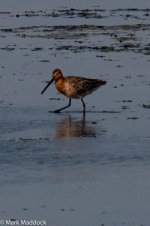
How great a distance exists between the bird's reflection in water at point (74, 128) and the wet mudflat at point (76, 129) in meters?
0.02

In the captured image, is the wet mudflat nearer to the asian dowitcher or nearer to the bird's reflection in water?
the bird's reflection in water

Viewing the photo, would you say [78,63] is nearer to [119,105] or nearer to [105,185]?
[119,105]

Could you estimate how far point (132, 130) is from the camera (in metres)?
16.2

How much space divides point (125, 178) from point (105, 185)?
19.3 inches

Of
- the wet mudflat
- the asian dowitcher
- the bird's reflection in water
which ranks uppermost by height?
the asian dowitcher

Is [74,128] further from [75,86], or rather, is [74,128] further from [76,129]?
[75,86]

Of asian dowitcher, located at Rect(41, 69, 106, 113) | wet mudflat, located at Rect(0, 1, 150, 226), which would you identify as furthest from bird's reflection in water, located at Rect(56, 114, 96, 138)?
asian dowitcher, located at Rect(41, 69, 106, 113)

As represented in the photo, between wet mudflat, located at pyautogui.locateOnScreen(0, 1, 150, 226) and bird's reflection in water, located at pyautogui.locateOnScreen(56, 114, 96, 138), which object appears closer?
wet mudflat, located at pyautogui.locateOnScreen(0, 1, 150, 226)

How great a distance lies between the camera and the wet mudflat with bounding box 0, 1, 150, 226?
11648 mm

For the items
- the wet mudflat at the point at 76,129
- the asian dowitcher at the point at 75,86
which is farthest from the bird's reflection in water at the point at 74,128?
the asian dowitcher at the point at 75,86

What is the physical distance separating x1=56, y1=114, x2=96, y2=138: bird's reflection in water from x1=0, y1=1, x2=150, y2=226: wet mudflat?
15mm

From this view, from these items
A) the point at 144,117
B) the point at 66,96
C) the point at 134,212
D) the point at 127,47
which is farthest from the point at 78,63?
the point at 134,212

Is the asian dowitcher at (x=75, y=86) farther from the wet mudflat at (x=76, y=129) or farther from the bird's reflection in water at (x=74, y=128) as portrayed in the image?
the bird's reflection in water at (x=74, y=128)

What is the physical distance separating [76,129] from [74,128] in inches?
3.9
